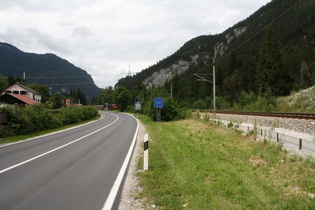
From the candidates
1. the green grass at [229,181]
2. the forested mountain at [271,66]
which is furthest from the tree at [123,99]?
the green grass at [229,181]

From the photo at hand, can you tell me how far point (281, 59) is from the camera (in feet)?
169

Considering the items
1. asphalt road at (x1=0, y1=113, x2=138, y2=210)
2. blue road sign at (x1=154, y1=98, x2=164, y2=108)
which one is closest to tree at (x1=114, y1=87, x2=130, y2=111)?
blue road sign at (x1=154, y1=98, x2=164, y2=108)

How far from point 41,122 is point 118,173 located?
16.8 meters

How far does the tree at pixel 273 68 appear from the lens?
5066 centimetres

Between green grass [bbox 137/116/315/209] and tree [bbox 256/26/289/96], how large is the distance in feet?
156

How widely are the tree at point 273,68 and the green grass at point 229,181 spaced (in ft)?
156

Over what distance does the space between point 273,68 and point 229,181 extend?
52621mm

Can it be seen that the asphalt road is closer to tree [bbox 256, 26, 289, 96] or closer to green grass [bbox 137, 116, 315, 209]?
green grass [bbox 137, 116, 315, 209]

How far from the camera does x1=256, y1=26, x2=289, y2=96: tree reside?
50.7 m

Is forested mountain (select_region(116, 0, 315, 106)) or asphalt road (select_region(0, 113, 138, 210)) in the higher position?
forested mountain (select_region(116, 0, 315, 106))

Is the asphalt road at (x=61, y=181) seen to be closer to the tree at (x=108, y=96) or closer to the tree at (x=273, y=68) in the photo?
the tree at (x=273, y=68)

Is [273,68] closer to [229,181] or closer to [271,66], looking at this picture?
[271,66]

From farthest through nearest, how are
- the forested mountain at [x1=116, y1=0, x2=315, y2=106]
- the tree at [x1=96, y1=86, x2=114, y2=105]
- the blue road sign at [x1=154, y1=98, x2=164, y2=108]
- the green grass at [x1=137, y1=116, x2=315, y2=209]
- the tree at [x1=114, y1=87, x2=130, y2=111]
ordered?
the tree at [x1=96, y1=86, x2=114, y2=105]
the tree at [x1=114, y1=87, x2=130, y2=111]
the forested mountain at [x1=116, y1=0, x2=315, y2=106]
the blue road sign at [x1=154, y1=98, x2=164, y2=108]
the green grass at [x1=137, y1=116, x2=315, y2=209]

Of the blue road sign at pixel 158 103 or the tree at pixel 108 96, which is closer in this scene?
the blue road sign at pixel 158 103
